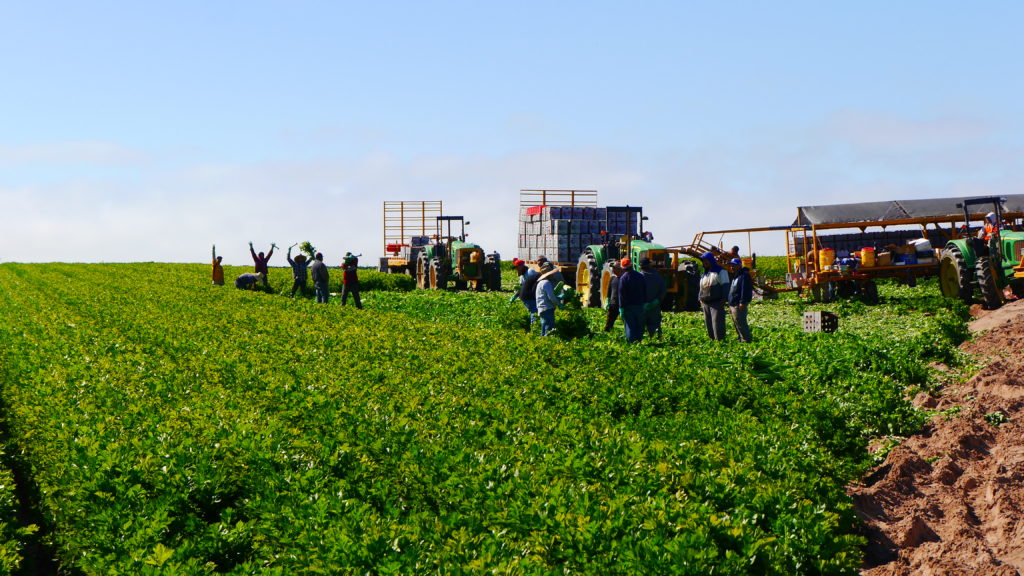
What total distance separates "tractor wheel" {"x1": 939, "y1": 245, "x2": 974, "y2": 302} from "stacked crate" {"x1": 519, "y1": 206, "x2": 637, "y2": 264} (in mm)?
8623

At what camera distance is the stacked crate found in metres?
28.1

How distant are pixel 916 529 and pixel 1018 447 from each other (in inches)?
118

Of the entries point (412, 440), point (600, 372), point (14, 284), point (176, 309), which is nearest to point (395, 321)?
point (176, 309)

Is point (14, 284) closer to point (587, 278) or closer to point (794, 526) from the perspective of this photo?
point (587, 278)

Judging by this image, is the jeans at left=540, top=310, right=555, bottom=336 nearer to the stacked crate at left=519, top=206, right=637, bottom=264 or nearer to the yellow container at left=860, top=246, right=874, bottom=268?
the yellow container at left=860, top=246, right=874, bottom=268

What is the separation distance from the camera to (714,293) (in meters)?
16.3

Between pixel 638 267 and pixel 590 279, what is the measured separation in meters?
1.44

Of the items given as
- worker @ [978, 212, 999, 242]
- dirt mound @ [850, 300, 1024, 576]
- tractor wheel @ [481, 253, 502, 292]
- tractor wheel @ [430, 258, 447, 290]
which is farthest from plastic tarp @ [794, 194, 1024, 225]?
dirt mound @ [850, 300, 1024, 576]

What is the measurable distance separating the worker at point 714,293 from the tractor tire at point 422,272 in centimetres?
1952

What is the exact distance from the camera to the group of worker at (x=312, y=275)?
2477 centimetres

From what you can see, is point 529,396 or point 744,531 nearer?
point 744,531

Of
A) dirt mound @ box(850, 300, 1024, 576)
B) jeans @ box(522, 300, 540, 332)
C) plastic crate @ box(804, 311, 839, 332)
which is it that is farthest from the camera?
plastic crate @ box(804, 311, 839, 332)

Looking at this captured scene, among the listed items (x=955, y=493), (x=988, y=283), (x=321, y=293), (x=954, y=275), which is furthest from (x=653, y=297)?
(x=321, y=293)

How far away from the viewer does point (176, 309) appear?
21.8 metres
